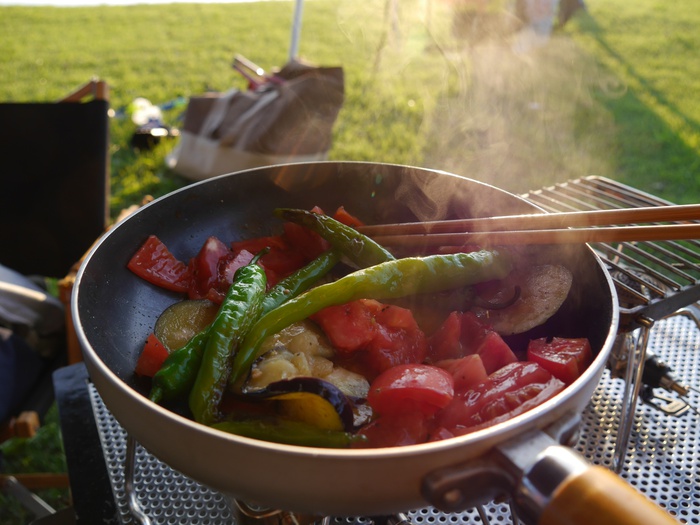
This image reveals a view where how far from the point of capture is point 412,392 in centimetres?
139

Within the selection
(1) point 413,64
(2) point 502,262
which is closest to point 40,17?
(1) point 413,64

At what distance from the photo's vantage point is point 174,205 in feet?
7.07

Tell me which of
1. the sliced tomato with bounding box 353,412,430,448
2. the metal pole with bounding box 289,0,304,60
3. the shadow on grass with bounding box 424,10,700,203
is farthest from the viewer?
the shadow on grass with bounding box 424,10,700,203

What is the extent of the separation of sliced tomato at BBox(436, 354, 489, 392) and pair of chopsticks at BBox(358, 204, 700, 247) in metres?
0.43

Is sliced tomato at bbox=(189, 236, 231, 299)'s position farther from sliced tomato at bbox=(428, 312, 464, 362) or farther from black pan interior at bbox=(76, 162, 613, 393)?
sliced tomato at bbox=(428, 312, 464, 362)

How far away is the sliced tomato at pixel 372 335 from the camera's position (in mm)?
1654

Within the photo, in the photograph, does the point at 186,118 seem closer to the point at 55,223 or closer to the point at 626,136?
the point at 55,223

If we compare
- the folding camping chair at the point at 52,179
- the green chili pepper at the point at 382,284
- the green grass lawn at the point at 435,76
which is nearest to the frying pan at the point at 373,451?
the green chili pepper at the point at 382,284

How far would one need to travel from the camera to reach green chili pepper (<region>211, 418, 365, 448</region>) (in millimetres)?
1277

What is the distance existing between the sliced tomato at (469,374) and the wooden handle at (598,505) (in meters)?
0.53

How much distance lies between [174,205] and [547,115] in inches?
256

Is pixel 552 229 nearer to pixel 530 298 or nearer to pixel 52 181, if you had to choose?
pixel 530 298

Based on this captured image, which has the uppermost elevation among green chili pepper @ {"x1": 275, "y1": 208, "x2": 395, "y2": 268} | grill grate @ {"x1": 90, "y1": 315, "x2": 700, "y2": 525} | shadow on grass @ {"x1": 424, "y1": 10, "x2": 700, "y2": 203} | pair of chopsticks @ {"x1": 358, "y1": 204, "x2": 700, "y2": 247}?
pair of chopsticks @ {"x1": 358, "y1": 204, "x2": 700, "y2": 247}

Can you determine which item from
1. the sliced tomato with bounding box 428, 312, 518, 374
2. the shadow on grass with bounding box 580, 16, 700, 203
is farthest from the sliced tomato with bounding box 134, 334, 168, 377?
the shadow on grass with bounding box 580, 16, 700, 203
